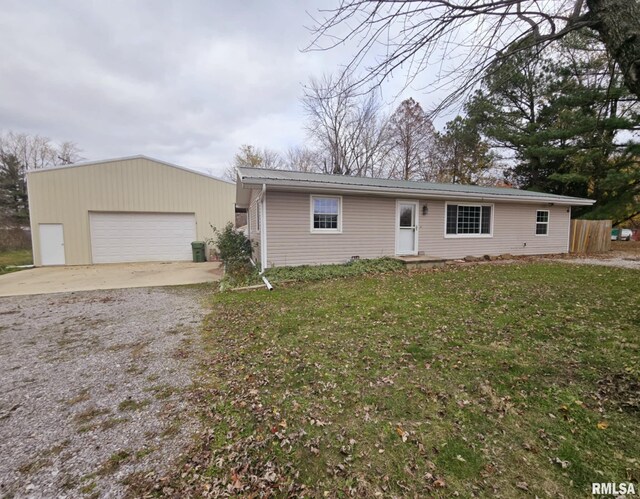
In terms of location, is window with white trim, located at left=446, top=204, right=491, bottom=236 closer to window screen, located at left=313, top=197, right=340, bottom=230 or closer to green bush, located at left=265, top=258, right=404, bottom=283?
green bush, located at left=265, top=258, right=404, bottom=283

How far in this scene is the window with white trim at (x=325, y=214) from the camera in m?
8.86

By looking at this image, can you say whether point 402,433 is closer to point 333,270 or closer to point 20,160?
point 333,270

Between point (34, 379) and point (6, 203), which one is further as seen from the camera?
point (6, 203)

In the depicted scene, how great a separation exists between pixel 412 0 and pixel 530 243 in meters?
12.9

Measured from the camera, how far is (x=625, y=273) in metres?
7.88

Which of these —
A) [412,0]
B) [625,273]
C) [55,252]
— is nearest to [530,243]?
[625,273]

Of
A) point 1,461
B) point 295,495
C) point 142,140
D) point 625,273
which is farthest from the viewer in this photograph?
point 142,140

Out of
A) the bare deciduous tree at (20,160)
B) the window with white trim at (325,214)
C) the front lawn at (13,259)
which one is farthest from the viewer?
the bare deciduous tree at (20,160)

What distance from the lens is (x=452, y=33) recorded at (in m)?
3.05

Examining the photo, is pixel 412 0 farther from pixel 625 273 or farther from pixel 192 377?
pixel 625 273

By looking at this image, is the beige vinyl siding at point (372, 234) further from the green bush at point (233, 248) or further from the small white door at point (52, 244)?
the small white door at point (52, 244)

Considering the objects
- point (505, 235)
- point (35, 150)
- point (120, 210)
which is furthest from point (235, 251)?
point (35, 150)

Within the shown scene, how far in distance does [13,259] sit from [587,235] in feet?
92.4

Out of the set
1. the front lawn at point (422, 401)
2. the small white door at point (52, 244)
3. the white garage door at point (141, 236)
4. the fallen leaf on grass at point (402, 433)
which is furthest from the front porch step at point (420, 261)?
the small white door at point (52, 244)
